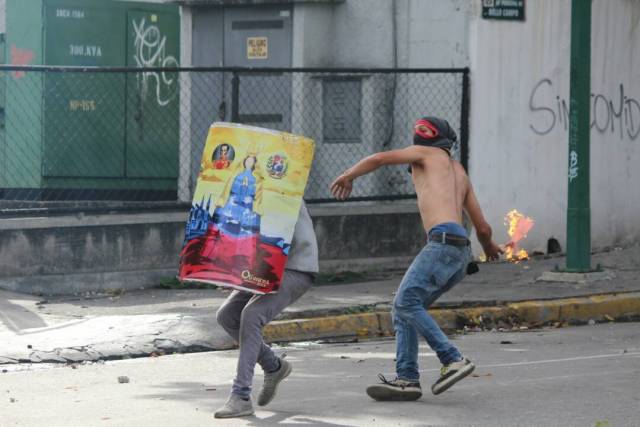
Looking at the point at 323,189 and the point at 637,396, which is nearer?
the point at 637,396

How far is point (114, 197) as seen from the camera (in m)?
15.9

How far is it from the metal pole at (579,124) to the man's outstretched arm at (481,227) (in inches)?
195

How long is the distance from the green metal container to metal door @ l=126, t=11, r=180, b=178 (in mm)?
12

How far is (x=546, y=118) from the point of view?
48.9 feet

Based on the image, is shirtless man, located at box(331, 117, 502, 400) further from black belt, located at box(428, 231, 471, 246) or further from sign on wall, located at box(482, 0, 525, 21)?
sign on wall, located at box(482, 0, 525, 21)

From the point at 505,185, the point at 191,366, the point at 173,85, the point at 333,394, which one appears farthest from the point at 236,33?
the point at 333,394

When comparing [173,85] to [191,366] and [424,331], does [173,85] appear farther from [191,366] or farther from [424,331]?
[424,331]

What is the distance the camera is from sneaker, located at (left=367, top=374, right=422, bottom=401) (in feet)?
25.7

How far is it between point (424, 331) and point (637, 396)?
4.24ft

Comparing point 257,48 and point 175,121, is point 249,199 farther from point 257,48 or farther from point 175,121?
point 175,121

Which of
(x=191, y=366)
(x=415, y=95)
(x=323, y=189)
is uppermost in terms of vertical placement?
(x=415, y=95)

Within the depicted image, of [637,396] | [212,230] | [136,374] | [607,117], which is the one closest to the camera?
[212,230]

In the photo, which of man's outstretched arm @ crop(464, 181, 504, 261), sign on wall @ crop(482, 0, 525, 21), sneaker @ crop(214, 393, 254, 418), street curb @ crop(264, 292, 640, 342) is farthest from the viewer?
sign on wall @ crop(482, 0, 525, 21)

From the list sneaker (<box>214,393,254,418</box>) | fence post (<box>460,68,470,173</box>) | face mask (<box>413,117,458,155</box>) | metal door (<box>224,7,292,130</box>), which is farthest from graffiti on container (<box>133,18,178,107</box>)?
sneaker (<box>214,393,254,418</box>)
